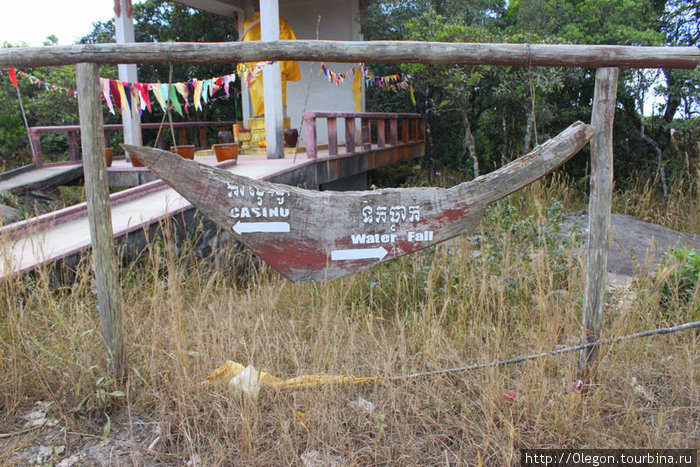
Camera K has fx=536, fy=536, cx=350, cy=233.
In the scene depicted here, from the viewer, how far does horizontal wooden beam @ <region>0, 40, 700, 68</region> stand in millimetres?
2342

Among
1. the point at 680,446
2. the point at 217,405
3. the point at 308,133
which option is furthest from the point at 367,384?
the point at 308,133

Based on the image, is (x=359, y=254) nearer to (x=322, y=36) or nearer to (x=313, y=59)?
(x=313, y=59)

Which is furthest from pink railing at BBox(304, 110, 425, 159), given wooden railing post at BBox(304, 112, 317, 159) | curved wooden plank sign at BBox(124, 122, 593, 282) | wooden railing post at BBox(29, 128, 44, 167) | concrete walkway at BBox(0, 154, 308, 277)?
curved wooden plank sign at BBox(124, 122, 593, 282)

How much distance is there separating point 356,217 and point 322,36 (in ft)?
28.0

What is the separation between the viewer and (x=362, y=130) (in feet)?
27.1

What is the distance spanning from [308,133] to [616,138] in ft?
18.6

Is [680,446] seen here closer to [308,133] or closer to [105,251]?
[105,251]

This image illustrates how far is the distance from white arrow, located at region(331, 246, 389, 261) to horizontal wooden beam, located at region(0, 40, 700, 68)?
0.85 m

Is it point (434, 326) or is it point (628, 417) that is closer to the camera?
point (628, 417)

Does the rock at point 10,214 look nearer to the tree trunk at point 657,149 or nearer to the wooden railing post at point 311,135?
the wooden railing post at point 311,135

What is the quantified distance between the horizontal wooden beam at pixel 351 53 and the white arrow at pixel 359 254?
0.85 meters

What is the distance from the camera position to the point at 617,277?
15.3 feet

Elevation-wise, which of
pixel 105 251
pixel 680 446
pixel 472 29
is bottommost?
pixel 680 446

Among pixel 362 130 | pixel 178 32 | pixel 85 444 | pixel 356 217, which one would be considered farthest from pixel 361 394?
pixel 178 32
